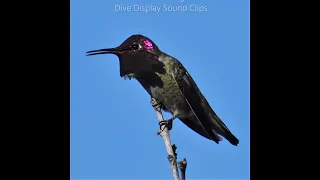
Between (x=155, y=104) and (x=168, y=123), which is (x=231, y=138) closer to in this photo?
(x=168, y=123)

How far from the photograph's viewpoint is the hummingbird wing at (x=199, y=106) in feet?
14.9

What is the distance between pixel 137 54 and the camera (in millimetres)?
4449

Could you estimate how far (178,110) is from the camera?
456cm

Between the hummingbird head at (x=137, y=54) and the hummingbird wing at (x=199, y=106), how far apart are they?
211 mm

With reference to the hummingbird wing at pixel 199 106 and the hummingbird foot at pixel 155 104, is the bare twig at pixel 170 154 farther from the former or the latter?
the hummingbird wing at pixel 199 106

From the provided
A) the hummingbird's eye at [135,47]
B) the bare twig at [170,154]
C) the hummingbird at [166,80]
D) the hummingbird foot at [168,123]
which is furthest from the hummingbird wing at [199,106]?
the bare twig at [170,154]

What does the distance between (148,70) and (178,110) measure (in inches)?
19.0

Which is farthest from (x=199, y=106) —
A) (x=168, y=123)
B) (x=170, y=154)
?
(x=170, y=154)

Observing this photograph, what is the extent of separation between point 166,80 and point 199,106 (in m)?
0.41

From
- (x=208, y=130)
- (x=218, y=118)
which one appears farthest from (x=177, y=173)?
(x=218, y=118)

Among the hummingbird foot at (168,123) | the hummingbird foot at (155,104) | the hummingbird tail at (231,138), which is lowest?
the hummingbird tail at (231,138)

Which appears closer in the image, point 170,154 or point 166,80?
point 170,154

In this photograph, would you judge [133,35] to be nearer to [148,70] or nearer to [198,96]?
[148,70]

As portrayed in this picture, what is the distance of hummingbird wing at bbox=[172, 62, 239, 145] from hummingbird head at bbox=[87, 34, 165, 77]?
21 centimetres
